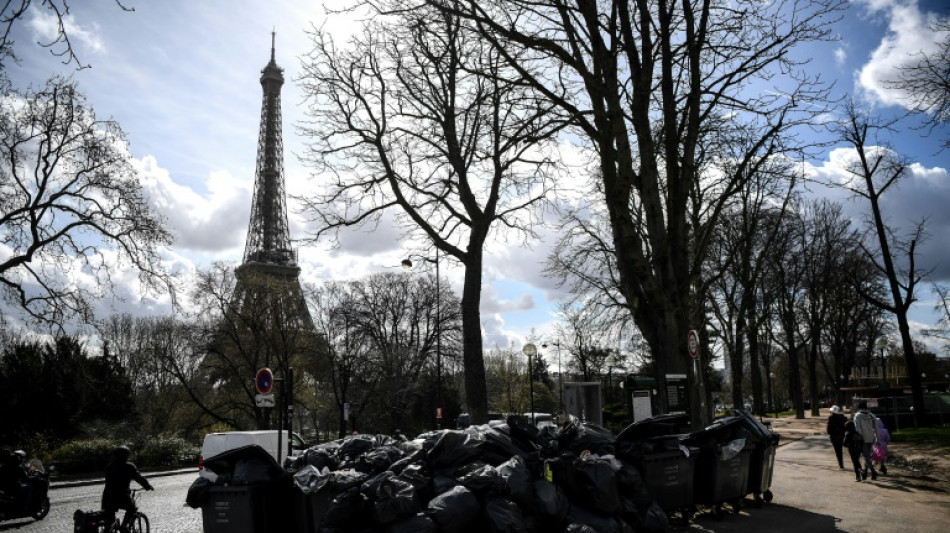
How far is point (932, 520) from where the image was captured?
9.76 metres

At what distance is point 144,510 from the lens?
1555cm

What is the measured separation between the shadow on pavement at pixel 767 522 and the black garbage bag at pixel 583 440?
198 cm

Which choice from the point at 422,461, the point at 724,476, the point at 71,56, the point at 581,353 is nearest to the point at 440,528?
the point at 422,461

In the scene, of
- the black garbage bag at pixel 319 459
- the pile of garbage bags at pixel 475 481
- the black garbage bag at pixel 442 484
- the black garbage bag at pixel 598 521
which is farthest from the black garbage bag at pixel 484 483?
the black garbage bag at pixel 319 459

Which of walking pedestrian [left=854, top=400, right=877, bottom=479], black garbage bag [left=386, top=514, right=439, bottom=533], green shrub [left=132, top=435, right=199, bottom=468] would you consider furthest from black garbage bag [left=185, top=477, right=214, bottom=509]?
green shrub [left=132, top=435, right=199, bottom=468]

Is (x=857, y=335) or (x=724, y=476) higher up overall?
(x=857, y=335)

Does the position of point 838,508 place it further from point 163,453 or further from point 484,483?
point 163,453

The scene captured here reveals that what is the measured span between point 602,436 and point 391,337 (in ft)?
127

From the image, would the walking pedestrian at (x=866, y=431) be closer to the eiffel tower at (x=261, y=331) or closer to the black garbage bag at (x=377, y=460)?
the black garbage bag at (x=377, y=460)

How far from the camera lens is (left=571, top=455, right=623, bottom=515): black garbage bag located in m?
7.87

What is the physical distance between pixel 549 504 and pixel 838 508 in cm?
644

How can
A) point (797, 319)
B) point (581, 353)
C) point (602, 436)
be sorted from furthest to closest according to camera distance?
point (581, 353), point (797, 319), point (602, 436)

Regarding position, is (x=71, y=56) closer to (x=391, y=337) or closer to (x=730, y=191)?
(x=730, y=191)

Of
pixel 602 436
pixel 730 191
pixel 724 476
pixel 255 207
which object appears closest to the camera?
pixel 602 436
